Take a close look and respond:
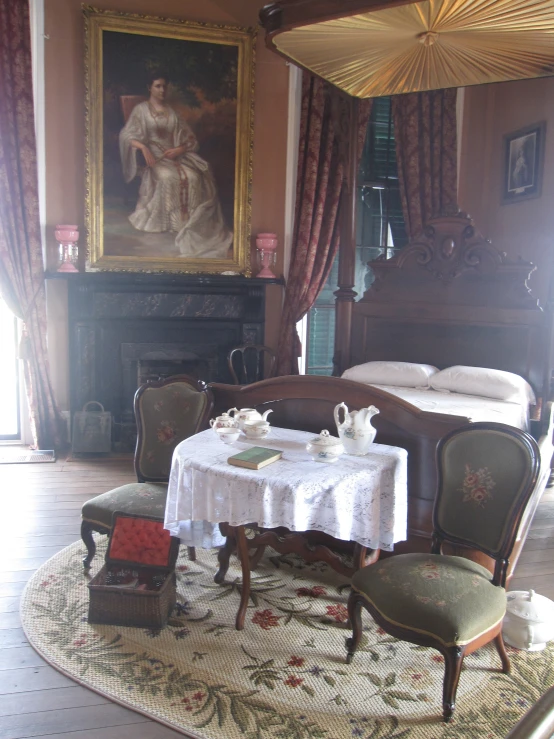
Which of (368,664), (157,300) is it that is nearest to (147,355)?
(157,300)

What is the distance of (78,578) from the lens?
334 centimetres

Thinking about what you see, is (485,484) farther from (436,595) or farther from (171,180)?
(171,180)

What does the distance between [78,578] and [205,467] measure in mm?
1081

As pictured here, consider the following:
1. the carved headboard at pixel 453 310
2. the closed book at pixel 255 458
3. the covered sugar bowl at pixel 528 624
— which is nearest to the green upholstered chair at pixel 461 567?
the covered sugar bowl at pixel 528 624

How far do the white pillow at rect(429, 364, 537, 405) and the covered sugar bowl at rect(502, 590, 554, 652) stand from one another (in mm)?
1764

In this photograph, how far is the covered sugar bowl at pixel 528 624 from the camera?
2795 millimetres

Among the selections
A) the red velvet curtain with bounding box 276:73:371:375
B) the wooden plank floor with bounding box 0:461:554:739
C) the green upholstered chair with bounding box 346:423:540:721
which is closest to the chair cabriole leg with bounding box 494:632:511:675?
the green upholstered chair with bounding box 346:423:540:721

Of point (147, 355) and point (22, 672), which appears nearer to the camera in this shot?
point (22, 672)

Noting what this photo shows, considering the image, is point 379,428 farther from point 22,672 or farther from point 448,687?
point 22,672

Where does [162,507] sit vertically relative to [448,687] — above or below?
above

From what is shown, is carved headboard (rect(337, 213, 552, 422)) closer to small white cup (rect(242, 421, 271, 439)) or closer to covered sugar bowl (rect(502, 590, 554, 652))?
covered sugar bowl (rect(502, 590, 554, 652))

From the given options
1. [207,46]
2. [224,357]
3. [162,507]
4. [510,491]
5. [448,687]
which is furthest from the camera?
[224,357]

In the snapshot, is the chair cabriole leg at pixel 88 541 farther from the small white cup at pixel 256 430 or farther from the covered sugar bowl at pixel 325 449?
the covered sugar bowl at pixel 325 449

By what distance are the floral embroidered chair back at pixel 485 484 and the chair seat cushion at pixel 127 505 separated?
4.27 feet
